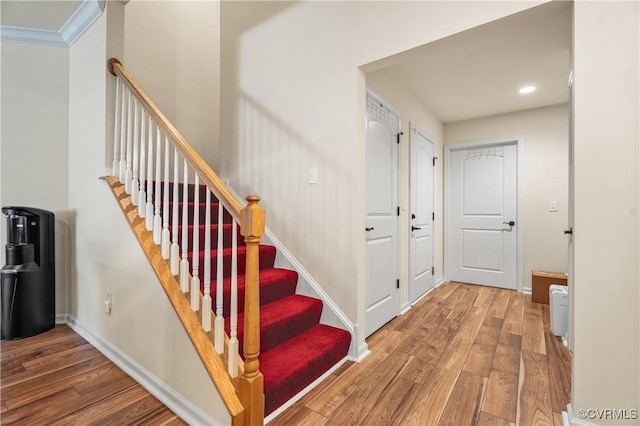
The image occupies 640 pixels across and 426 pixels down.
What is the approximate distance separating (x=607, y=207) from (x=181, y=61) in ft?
12.9

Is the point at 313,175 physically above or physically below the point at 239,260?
above

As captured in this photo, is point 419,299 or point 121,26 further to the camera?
point 419,299

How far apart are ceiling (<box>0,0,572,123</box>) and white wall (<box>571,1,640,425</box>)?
315 mm

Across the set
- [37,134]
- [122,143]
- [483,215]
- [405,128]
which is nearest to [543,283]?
[483,215]

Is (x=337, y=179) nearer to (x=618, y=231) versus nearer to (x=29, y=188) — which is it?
(x=618, y=231)

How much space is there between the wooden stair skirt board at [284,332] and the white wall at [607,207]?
130 cm

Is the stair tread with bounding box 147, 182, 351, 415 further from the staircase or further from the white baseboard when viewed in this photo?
the white baseboard

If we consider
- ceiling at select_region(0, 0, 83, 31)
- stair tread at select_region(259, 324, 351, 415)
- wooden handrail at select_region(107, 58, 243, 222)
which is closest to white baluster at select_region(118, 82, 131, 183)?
wooden handrail at select_region(107, 58, 243, 222)

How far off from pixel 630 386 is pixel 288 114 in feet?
8.39

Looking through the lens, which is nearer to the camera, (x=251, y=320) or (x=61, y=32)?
(x=251, y=320)

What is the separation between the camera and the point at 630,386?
1278 millimetres

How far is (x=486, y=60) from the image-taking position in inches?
102

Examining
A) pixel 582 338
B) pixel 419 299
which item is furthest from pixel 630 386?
pixel 419 299

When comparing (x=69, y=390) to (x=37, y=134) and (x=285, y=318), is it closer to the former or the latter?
(x=285, y=318)
